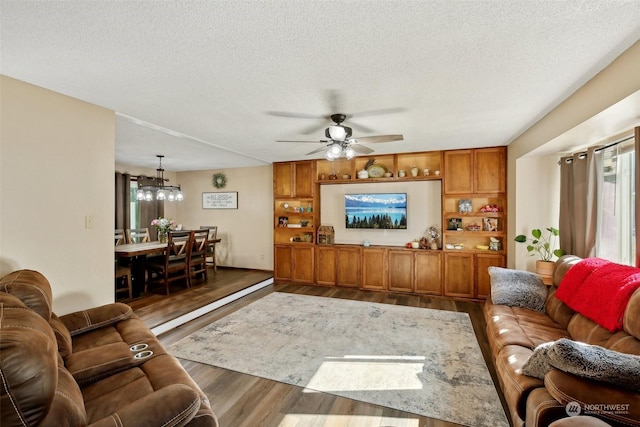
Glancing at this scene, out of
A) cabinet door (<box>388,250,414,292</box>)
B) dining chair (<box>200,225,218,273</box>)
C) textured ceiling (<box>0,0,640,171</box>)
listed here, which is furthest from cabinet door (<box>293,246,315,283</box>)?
textured ceiling (<box>0,0,640,171</box>)

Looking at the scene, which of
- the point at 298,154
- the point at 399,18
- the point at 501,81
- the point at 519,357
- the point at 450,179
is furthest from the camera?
the point at 298,154

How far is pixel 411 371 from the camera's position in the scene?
101 inches

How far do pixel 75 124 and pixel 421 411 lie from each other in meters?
3.71

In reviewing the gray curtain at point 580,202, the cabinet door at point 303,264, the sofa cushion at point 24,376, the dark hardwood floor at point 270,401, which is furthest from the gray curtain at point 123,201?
the gray curtain at point 580,202

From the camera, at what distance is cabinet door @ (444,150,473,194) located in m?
4.67

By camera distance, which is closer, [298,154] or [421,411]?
[421,411]

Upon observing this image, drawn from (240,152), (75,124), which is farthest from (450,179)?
(75,124)

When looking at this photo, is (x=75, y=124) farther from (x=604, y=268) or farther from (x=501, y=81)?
(x=604, y=268)

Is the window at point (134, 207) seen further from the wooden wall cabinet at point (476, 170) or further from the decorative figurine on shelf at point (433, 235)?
the wooden wall cabinet at point (476, 170)

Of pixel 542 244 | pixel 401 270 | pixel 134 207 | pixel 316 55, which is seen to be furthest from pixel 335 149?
pixel 134 207

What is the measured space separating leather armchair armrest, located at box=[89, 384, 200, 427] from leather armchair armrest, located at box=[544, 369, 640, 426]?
1731 millimetres

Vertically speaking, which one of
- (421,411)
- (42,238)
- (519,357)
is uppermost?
(42,238)

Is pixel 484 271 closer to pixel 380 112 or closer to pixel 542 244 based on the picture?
pixel 542 244

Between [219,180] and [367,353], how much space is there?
17.9 ft
